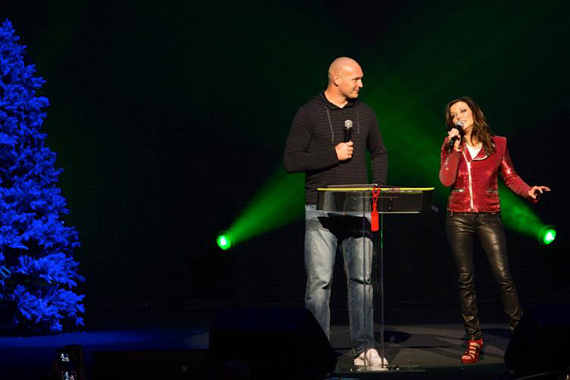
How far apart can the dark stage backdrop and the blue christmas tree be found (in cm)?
85

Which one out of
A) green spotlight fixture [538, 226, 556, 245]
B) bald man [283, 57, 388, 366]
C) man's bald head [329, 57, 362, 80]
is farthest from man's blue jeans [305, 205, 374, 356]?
green spotlight fixture [538, 226, 556, 245]

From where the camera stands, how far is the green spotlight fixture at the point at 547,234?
7.93 m

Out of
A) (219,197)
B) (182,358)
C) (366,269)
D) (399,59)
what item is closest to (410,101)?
(399,59)

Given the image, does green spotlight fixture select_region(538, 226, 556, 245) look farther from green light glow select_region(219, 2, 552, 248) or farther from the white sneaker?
the white sneaker

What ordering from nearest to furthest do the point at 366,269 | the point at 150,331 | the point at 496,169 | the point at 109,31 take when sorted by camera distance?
the point at 366,269, the point at 496,169, the point at 150,331, the point at 109,31

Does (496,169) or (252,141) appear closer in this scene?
(496,169)

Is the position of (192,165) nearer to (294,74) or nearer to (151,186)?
(151,186)

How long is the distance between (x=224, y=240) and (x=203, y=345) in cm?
192

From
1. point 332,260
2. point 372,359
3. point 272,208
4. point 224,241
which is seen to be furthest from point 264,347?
point 272,208

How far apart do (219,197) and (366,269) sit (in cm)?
322

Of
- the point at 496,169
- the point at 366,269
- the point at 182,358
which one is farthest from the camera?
the point at 496,169

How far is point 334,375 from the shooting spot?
4512 millimetres

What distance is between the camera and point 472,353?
5.08 m

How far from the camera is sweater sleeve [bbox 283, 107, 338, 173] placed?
491cm
